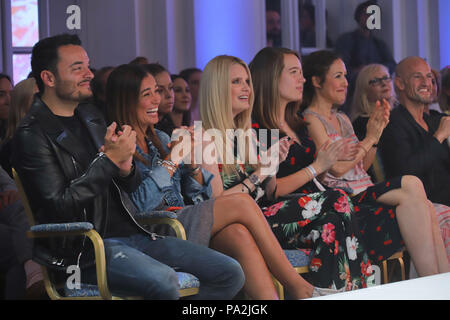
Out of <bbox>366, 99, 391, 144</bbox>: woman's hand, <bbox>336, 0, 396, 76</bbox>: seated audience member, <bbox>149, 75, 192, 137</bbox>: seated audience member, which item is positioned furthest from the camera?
<bbox>336, 0, 396, 76</bbox>: seated audience member

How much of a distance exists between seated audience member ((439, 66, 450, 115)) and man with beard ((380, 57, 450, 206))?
0.35 metres

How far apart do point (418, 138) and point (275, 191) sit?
108 cm

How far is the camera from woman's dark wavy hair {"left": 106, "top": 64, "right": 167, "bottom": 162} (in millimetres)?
3037

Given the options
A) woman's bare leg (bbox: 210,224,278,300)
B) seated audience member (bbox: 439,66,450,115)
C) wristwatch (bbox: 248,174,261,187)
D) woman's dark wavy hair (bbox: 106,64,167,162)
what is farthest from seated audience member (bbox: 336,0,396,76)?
woman's bare leg (bbox: 210,224,278,300)

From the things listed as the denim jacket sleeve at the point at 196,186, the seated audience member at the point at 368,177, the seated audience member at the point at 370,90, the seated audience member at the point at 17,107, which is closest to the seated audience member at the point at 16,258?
the seated audience member at the point at 17,107

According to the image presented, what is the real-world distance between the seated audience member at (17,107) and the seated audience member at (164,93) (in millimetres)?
580

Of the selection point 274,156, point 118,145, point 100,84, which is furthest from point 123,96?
point 274,156

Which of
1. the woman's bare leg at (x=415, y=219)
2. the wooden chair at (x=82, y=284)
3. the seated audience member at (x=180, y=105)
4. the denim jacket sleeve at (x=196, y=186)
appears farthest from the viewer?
the seated audience member at (x=180, y=105)

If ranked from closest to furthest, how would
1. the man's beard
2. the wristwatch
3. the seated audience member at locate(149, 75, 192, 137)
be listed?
the man's beard
the wristwatch
the seated audience member at locate(149, 75, 192, 137)

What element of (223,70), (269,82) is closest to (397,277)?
(269,82)

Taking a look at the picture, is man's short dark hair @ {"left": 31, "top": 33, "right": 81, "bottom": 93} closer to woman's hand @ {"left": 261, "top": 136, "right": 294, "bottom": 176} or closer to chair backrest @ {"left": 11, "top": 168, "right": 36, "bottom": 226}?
chair backrest @ {"left": 11, "top": 168, "right": 36, "bottom": 226}

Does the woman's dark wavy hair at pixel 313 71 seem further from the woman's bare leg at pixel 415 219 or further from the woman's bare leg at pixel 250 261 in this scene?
the woman's bare leg at pixel 250 261

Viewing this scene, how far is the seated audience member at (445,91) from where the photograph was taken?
14.8 feet

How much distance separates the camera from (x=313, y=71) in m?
3.87
